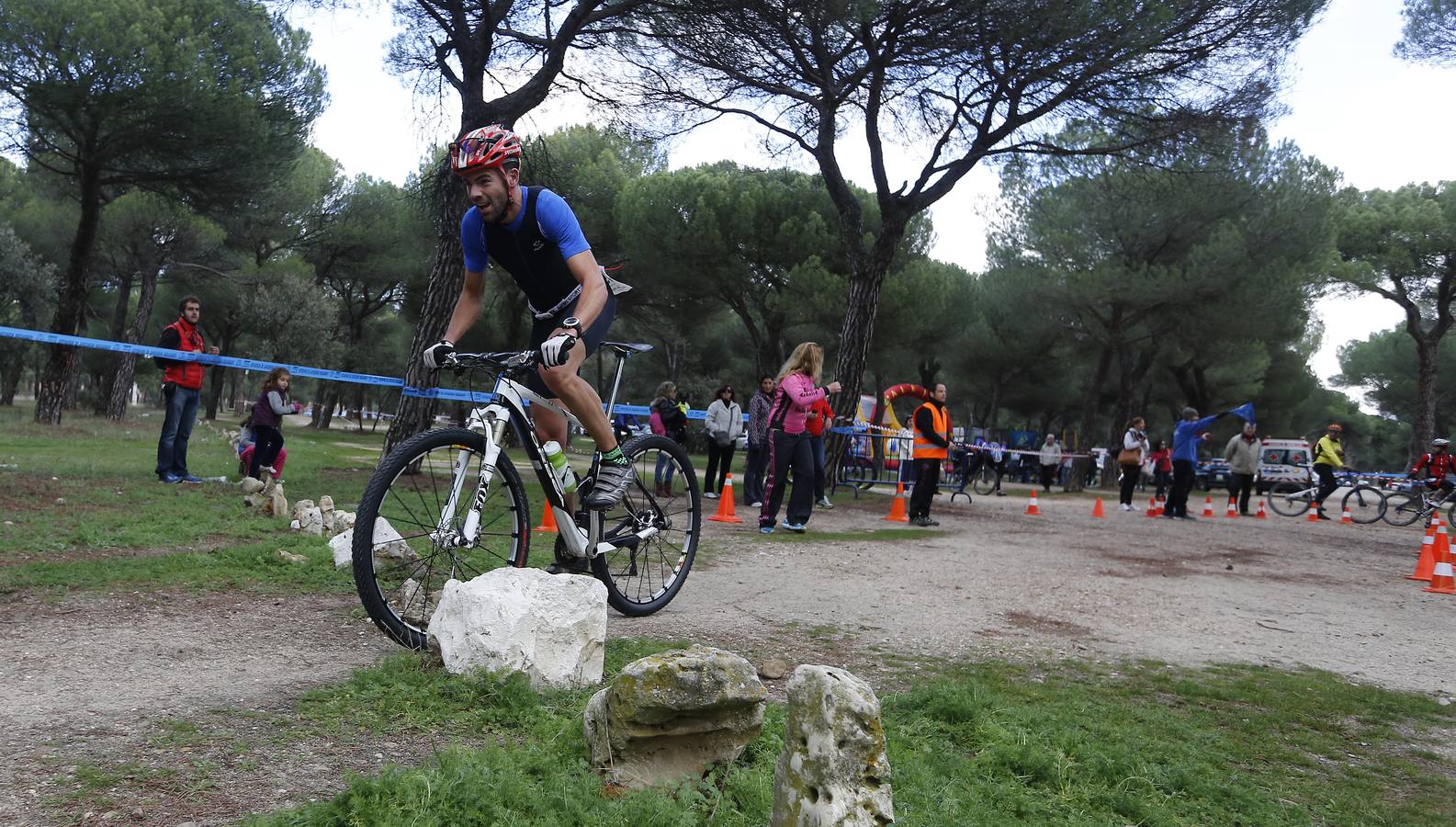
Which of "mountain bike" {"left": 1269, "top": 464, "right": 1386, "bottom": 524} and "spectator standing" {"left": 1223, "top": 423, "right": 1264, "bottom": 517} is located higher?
"spectator standing" {"left": 1223, "top": 423, "right": 1264, "bottom": 517}

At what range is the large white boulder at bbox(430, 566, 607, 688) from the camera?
3.08 metres

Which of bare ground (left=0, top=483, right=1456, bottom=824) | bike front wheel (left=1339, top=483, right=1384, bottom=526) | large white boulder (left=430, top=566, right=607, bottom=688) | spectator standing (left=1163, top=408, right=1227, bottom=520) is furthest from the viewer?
bike front wheel (left=1339, top=483, right=1384, bottom=526)

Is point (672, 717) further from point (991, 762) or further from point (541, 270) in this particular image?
point (541, 270)

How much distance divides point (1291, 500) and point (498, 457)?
20.6 meters

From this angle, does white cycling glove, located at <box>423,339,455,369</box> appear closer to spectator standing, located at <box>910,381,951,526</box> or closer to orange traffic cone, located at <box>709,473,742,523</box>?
orange traffic cone, located at <box>709,473,742,523</box>

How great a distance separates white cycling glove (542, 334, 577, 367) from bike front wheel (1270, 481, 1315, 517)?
20.2 m

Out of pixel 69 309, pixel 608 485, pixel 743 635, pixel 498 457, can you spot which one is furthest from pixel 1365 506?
pixel 69 309

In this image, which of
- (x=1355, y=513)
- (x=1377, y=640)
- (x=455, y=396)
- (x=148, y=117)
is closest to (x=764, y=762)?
(x=1377, y=640)

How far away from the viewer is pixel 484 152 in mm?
3770

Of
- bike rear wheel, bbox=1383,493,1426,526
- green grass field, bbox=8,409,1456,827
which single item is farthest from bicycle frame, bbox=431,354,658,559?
bike rear wheel, bbox=1383,493,1426,526

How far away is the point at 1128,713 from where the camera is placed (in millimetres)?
3479

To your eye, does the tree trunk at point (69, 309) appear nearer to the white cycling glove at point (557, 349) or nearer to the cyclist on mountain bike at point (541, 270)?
the cyclist on mountain bike at point (541, 270)

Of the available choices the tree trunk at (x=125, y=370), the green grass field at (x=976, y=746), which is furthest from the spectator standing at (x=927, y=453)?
the tree trunk at (x=125, y=370)

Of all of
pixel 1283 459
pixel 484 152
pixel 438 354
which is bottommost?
pixel 438 354
